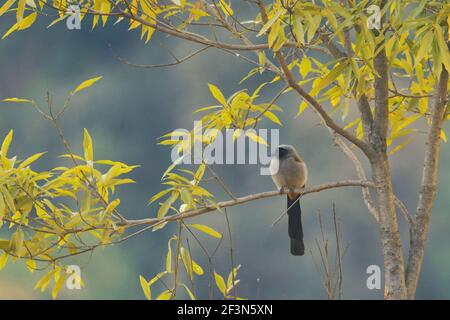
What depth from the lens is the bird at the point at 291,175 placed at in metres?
2.57

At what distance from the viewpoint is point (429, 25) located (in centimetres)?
166

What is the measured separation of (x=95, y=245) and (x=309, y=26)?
747mm

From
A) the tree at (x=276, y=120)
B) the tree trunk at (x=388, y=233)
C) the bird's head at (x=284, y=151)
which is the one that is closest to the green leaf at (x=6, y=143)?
the tree at (x=276, y=120)

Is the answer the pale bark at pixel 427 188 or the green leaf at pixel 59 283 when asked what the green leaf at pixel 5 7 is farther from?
the pale bark at pixel 427 188

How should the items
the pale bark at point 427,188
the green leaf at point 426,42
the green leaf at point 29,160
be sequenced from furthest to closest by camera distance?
the pale bark at point 427,188 → the green leaf at point 29,160 → the green leaf at point 426,42

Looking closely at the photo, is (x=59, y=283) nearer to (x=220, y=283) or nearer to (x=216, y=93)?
(x=220, y=283)

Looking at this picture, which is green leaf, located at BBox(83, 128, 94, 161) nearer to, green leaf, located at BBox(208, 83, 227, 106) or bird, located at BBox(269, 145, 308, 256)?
green leaf, located at BBox(208, 83, 227, 106)

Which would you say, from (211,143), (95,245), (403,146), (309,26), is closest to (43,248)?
(95,245)

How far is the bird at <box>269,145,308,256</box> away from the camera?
2.57m

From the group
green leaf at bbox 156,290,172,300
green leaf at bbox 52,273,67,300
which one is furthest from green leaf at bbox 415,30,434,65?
green leaf at bbox 52,273,67,300

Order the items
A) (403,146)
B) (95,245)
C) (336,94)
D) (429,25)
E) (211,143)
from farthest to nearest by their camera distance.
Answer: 1. (403,146)
2. (336,94)
3. (211,143)
4. (95,245)
5. (429,25)

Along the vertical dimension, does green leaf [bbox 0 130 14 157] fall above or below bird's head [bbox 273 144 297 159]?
below
